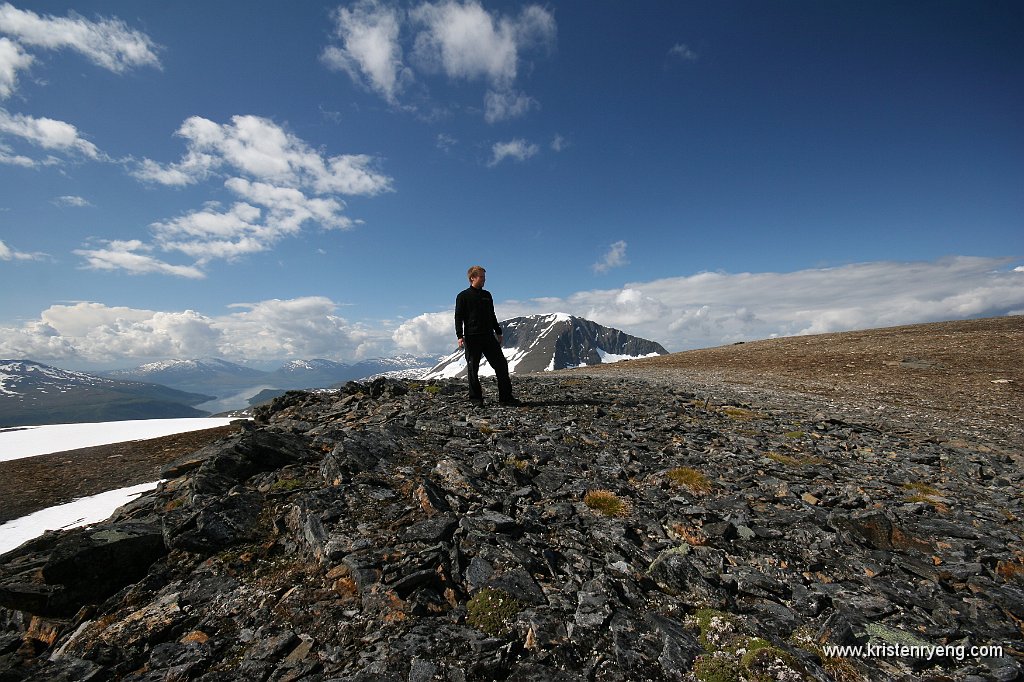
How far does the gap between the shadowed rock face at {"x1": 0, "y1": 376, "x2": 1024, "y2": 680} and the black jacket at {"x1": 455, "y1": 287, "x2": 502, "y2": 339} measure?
506 centimetres

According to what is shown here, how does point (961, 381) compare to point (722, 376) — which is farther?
point (722, 376)

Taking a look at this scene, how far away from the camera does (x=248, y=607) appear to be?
502 cm

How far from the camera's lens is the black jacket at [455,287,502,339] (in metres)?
14.5

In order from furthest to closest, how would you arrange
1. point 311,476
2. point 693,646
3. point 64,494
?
point 64,494, point 311,476, point 693,646

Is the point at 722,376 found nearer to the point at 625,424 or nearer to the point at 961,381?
the point at 961,381

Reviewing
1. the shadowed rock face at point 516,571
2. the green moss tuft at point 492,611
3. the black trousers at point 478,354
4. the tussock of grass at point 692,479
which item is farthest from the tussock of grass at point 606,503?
the black trousers at point 478,354

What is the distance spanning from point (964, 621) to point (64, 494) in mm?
21709

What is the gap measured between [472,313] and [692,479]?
8.57 metres

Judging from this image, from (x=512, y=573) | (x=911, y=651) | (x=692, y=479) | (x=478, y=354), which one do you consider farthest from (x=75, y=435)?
(x=911, y=651)

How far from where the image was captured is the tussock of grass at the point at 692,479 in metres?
8.91

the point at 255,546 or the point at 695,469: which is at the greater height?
the point at 255,546

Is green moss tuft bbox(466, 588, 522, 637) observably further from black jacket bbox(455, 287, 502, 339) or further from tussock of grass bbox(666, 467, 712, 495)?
black jacket bbox(455, 287, 502, 339)

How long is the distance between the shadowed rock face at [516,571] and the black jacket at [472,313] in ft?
16.6

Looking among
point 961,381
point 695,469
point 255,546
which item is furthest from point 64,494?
point 961,381
